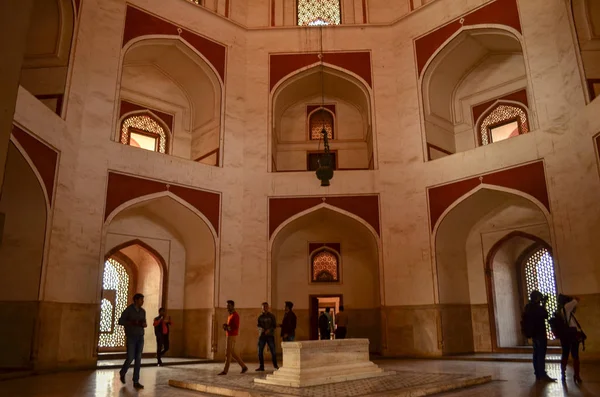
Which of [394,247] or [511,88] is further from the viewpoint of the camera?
[511,88]

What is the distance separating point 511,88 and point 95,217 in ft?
32.6

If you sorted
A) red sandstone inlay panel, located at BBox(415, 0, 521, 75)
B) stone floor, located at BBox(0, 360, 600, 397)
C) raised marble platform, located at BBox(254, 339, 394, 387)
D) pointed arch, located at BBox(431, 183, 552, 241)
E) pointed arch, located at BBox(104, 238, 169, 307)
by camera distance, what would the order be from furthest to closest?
pointed arch, located at BBox(104, 238, 169, 307)
red sandstone inlay panel, located at BBox(415, 0, 521, 75)
pointed arch, located at BBox(431, 183, 552, 241)
raised marble platform, located at BBox(254, 339, 394, 387)
stone floor, located at BBox(0, 360, 600, 397)

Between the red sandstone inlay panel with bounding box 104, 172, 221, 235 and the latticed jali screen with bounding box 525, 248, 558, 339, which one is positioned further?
the latticed jali screen with bounding box 525, 248, 558, 339

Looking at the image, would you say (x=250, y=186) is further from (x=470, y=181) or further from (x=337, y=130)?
(x=470, y=181)

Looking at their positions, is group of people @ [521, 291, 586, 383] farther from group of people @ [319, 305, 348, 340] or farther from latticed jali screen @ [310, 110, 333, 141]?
latticed jali screen @ [310, 110, 333, 141]

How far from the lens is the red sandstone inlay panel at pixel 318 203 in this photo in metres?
11.8

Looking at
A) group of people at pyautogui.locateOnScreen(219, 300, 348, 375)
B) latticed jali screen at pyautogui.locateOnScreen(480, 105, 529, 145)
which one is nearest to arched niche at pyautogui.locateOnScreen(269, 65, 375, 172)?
latticed jali screen at pyautogui.locateOnScreen(480, 105, 529, 145)

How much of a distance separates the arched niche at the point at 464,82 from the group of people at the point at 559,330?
A: 6035mm

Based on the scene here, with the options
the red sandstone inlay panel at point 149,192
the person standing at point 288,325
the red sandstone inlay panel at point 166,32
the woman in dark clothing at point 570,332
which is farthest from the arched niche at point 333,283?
the woman in dark clothing at point 570,332

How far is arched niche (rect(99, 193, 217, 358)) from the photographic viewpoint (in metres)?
11.2

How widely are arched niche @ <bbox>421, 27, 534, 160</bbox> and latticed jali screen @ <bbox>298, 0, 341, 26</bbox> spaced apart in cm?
312

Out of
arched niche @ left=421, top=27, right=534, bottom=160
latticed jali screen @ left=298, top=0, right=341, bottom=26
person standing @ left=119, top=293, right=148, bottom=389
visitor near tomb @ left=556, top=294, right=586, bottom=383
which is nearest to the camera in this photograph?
visitor near tomb @ left=556, top=294, right=586, bottom=383

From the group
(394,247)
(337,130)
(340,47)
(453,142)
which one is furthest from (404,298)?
(340,47)

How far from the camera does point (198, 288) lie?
11789 millimetres
